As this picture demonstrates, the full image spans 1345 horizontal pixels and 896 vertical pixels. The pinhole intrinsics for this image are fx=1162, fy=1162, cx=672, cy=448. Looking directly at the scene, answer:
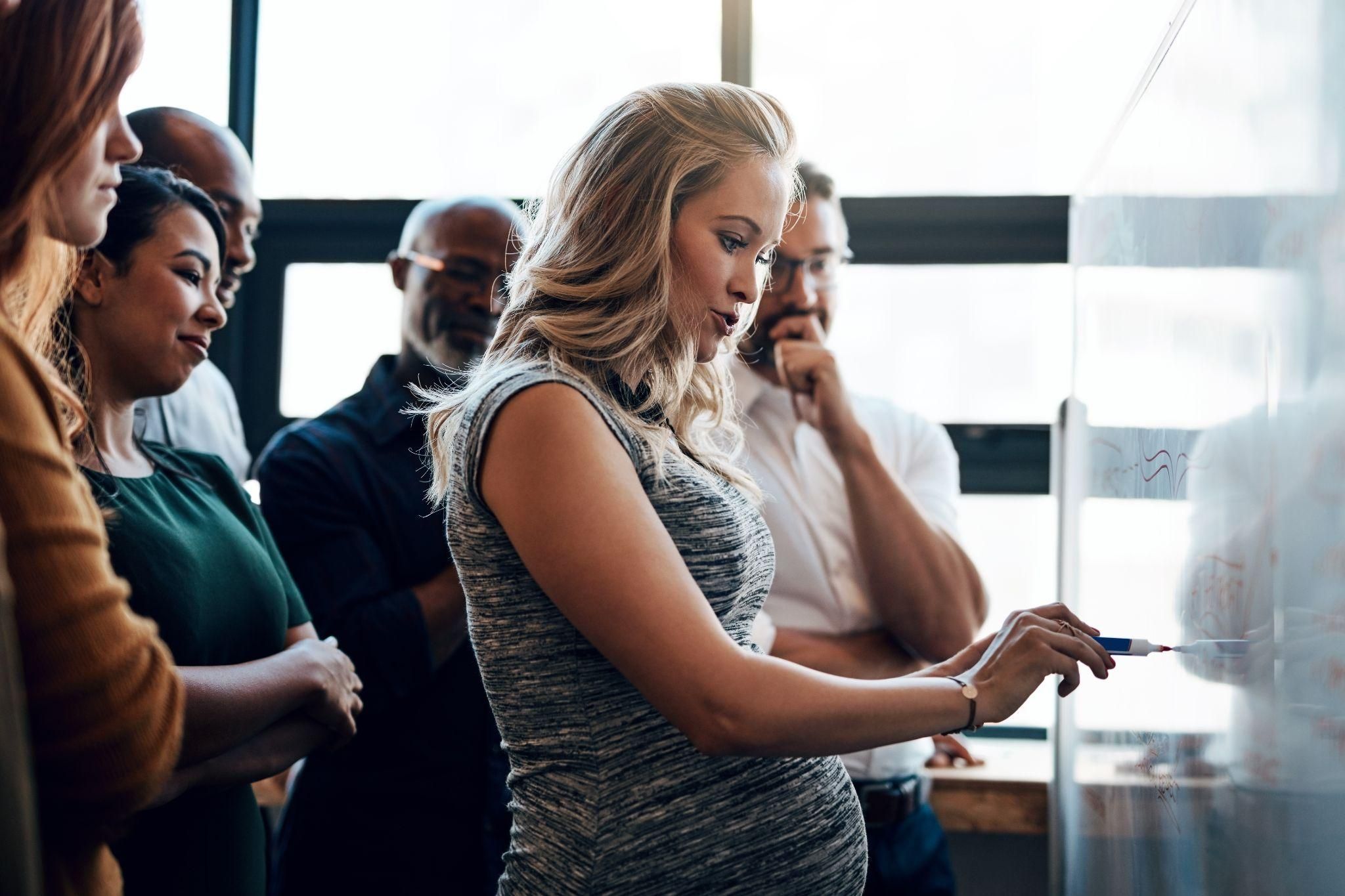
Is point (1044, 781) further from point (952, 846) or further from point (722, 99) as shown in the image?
point (722, 99)

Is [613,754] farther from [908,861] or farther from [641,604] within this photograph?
[908,861]

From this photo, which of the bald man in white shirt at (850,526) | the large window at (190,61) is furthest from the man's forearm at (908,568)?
the large window at (190,61)

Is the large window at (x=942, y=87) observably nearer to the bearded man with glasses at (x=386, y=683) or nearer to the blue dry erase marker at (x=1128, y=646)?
the bearded man with glasses at (x=386, y=683)

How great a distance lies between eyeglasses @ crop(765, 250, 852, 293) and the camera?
1.78 metres

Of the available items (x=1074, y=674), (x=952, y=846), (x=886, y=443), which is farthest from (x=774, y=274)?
(x=952, y=846)

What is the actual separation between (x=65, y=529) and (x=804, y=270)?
4.31ft

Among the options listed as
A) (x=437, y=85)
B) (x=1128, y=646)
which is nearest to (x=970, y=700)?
(x=1128, y=646)

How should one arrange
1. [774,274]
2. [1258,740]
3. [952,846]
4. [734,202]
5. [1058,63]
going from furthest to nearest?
[1058,63]
[952,846]
[774,274]
[734,202]
[1258,740]

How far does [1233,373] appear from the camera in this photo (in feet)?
2.81

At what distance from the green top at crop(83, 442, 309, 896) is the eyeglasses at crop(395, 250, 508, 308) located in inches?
22.6

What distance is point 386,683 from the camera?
1.53 metres

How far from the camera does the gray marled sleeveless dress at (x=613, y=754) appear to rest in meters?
0.94

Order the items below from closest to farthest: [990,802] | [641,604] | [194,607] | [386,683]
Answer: [641,604]
[194,607]
[386,683]
[990,802]

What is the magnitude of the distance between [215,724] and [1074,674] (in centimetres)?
79
